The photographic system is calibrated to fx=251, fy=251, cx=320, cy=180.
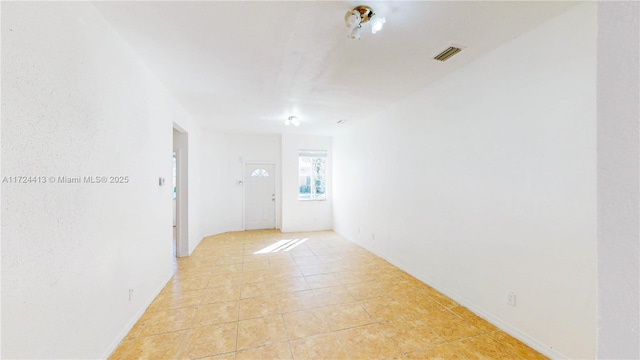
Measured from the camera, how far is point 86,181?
170 cm

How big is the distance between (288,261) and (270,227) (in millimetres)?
2798

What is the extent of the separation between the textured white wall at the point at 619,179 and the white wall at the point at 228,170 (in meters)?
6.39

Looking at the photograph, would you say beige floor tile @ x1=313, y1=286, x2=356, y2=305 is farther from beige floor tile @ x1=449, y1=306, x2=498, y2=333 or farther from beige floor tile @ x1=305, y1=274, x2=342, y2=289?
beige floor tile @ x1=449, y1=306, x2=498, y2=333

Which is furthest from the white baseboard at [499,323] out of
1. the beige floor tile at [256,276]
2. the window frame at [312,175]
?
the window frame at [312,175]

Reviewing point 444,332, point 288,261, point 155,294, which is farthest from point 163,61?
point 444,332

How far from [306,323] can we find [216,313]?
96cm

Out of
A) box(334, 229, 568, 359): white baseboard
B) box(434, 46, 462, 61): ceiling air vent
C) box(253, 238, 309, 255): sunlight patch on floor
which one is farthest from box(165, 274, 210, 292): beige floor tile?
box(434, 46, 462, 61): ceiling air vent

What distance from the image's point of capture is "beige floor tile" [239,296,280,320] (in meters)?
2.58

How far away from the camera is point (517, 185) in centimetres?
217

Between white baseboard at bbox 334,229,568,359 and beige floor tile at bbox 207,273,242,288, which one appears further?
beige floor tile at bbox 207,273,242,288

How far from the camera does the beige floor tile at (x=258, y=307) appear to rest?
2576 millimetres

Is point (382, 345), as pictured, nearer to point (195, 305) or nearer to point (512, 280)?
point (512, 280)

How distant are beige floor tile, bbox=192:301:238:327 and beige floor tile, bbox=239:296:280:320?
0.26ft

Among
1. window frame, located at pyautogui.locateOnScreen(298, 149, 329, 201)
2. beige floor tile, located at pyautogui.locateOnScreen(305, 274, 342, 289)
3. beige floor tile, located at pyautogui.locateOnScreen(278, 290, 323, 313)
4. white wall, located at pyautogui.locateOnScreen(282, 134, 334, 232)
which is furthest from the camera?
window frame, located at pyautogui.locateOnScreen(298, 149, 329, 201)
